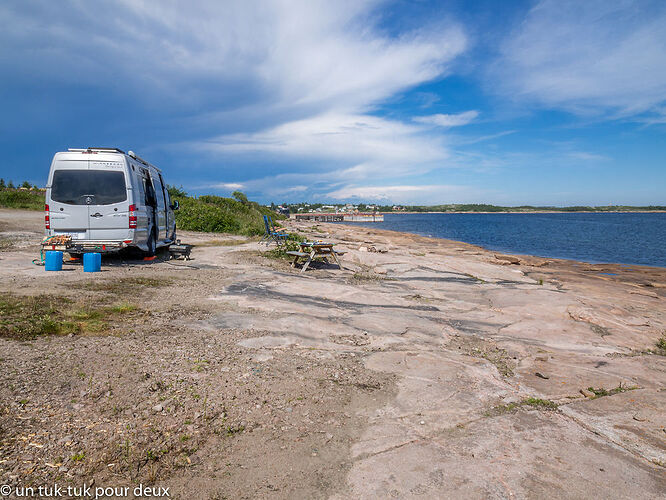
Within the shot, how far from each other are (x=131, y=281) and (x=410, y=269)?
8876mm

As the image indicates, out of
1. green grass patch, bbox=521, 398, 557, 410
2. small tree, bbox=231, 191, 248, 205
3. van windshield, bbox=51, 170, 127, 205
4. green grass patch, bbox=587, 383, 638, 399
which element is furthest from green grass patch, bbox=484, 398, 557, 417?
small tree, bbox=231, 191, 248, 205

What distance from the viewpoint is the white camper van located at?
30.4ft

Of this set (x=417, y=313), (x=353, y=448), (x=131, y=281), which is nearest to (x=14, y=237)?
(x=131, y=281)

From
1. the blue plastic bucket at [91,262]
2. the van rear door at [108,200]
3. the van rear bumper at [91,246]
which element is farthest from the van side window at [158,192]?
the blue plastic bucket at [91,262]

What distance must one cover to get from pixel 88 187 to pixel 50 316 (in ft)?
17.1

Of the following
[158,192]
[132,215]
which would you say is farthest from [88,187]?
[158,192]

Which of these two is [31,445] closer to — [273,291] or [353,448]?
[353,448]

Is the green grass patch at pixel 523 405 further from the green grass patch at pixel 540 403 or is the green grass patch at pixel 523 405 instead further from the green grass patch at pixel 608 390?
the green grass patch at pixel 608 390

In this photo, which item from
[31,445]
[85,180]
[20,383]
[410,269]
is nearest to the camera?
[31,445]

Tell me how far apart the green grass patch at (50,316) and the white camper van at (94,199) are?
143 inches

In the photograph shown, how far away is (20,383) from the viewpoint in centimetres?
347

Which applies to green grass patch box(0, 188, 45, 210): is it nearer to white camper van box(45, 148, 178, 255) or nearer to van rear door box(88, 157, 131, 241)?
white camper van box(45, 148, 178, 255)

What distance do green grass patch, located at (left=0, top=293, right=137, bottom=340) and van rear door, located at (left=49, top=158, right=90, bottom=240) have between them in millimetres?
3698

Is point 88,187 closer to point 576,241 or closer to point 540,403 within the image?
point 540,403
